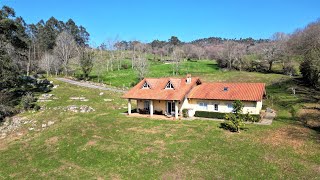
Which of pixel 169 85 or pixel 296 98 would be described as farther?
pixel 296 98

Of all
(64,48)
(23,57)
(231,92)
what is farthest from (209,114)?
(64,48)

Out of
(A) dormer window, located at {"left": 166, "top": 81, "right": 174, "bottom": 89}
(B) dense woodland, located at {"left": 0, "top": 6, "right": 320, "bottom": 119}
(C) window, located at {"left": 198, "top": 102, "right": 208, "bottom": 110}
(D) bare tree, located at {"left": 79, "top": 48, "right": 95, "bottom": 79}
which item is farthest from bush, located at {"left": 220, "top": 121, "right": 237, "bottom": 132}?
(D) bare tree, located at {"left": 79, "top": 48, "right": 95, "bottom": 79}

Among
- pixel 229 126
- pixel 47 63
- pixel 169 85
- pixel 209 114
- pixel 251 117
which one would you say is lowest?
pixel 229 126

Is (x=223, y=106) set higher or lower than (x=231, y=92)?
lower

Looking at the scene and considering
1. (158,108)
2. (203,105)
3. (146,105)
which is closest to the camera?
(203,105)

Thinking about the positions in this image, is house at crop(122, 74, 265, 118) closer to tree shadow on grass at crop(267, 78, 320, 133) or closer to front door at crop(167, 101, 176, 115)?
front door at crop(167, 101, 176, 115)

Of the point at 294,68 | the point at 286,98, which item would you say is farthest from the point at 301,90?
the point at 294,68

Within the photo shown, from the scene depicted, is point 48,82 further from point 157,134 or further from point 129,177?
point 129,177

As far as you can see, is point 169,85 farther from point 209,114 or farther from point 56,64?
point 56,64
